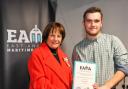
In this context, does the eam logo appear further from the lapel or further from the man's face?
the man's face

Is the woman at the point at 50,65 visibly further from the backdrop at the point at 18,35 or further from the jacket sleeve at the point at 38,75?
the backdrop at the point at 18,35

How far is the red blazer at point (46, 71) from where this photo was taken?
5.65 feet

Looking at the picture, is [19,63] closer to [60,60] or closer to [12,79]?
[12,79]

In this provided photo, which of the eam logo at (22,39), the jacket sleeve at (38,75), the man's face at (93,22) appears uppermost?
the man's face at (93,22)

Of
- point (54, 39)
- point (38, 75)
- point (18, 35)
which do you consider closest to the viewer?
point (38, 75)

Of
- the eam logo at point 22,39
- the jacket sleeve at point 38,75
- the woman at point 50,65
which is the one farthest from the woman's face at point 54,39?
the eam logo at point 22,39

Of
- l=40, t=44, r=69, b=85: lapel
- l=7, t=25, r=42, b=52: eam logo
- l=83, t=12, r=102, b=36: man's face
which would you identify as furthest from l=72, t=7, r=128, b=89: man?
l=7, t=25, r=42, b=52: eam logo

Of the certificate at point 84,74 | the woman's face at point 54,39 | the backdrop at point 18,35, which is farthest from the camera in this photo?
the backdrop at point 18,35

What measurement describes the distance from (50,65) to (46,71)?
0.17ft

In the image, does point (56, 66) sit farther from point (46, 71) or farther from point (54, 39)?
point (54, 39)

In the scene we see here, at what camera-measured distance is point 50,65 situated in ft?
5.83

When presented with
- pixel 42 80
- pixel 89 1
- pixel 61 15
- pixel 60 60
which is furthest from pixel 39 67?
pixel 89 1

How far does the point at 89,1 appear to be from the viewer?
254cm

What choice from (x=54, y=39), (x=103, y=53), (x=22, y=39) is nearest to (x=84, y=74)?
(x=103, y=53)
